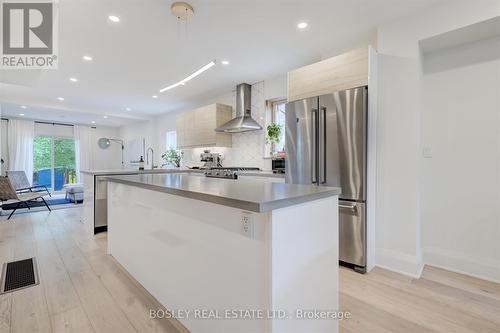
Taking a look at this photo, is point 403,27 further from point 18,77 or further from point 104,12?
point 18,77

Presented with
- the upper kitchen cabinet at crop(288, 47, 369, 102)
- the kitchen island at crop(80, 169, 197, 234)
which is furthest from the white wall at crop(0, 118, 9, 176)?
the upper kitchen cabinet at crop(288, 47, 369, 102)

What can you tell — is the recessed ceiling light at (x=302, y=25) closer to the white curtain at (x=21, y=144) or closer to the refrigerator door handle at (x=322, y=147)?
the refrigerator door handle at (x=322, y=147)

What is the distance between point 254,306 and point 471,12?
2943 millimetres

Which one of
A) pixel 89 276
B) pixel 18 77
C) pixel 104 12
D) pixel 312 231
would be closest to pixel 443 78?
pixel 312 231

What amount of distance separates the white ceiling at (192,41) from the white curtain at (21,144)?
3424 millimetres

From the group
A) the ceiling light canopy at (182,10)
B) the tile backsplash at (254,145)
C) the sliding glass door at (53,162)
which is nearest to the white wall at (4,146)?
the sliding glass door at (53,162)

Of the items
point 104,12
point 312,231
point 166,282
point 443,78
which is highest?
point 104,12

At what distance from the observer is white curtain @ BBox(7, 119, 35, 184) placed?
7.37 metres

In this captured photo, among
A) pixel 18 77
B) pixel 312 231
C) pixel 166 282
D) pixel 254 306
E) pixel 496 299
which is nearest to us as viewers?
pixel 254 306

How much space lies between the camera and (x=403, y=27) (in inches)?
94.5

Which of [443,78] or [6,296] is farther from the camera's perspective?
[443,78]

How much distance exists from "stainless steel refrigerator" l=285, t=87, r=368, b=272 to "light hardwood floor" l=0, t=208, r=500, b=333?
1.21 ft

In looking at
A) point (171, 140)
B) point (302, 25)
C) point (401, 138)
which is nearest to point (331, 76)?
point (302, 25)

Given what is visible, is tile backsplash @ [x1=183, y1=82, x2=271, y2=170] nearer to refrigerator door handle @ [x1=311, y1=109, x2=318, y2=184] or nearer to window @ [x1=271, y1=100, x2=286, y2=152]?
window @ [x1=271, y1=100, x2=286, y2=152]
